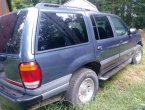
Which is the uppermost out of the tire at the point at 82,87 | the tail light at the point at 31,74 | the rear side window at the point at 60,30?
the rear side window at the point at 60,30

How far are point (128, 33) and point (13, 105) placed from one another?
4.00 m

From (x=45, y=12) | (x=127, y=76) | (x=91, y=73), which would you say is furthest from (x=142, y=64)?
(x=45, y=12)

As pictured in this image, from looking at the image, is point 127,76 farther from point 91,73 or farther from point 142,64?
point 91,73

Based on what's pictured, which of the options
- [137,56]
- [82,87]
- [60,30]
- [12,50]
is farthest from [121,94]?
[137,56]

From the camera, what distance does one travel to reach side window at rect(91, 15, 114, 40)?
178 inches

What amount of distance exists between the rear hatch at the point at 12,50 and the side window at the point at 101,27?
5.26 ft

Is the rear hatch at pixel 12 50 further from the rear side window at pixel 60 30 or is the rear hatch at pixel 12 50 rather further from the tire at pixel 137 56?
the tire at pixel 137 56

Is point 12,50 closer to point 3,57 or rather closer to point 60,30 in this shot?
point 3,57

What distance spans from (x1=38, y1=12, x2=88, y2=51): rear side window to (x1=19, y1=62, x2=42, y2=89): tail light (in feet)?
0.91

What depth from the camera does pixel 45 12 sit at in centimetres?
345

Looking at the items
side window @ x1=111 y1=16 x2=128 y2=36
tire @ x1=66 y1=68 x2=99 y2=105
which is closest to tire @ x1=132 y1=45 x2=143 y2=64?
side window @ x1=111 y1=16 x2=128 y2=36

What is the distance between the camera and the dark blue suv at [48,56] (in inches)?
125

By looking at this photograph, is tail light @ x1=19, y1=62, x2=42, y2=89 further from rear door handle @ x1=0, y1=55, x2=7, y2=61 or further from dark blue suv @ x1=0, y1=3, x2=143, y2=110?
rear door handle @ x1=0, y1=55, x2=7, y2=61

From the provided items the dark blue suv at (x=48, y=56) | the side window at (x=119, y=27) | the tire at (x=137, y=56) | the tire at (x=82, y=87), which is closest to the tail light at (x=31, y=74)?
the dark blue suv at (x=48, y=56)
